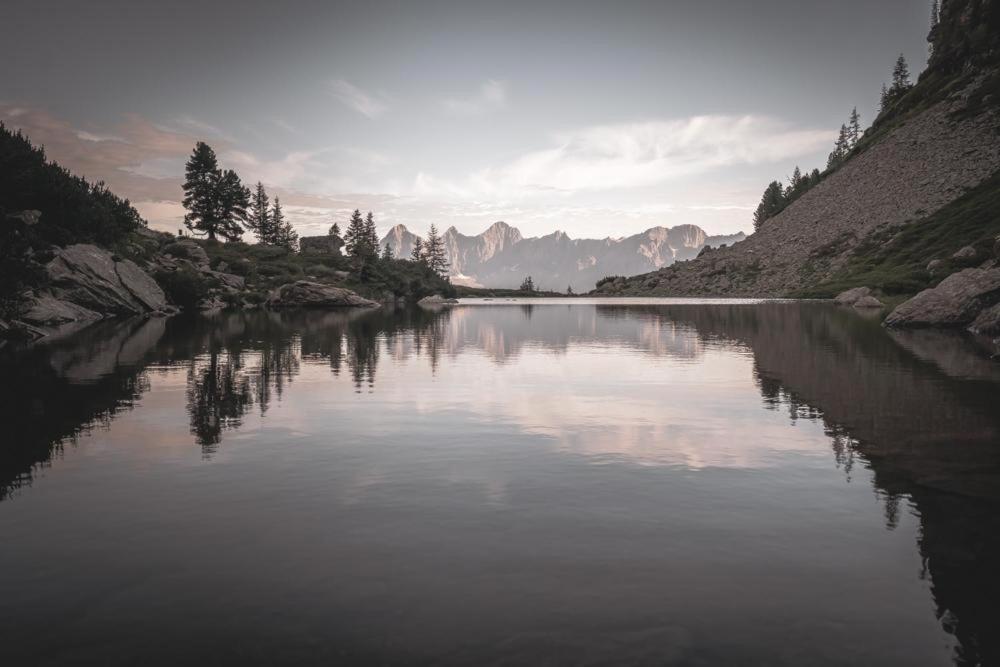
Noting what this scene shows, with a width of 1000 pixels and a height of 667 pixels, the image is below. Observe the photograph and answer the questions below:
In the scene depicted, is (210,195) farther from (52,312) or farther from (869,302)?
(869,302)

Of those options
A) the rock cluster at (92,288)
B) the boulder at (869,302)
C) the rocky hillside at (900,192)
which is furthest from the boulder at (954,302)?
the rock cluster at (92,288)

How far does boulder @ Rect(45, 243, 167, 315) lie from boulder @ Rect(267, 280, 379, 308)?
28603mm

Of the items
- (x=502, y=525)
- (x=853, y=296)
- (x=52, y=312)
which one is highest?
(x=853, y=296)

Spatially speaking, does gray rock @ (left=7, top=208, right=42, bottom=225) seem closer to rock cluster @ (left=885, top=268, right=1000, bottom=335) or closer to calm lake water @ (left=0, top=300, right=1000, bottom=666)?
calm lake water @ (left=0, top=300, right=1000, bottom=666)

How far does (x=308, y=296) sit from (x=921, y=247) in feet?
369

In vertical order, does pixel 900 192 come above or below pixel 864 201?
above

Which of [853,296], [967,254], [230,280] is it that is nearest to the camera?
[967,254]

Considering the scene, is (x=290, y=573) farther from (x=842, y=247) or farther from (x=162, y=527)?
(x=842, y=247)

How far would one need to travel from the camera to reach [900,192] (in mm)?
147500

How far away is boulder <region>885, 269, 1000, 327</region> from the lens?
4497 cm

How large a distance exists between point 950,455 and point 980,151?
523 ft

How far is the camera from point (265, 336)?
45656mm

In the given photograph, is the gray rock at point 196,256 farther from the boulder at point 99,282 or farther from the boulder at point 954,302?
the boulder at point 954,302

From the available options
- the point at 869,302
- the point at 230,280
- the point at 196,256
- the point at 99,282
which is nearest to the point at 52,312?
the point at 99,282
